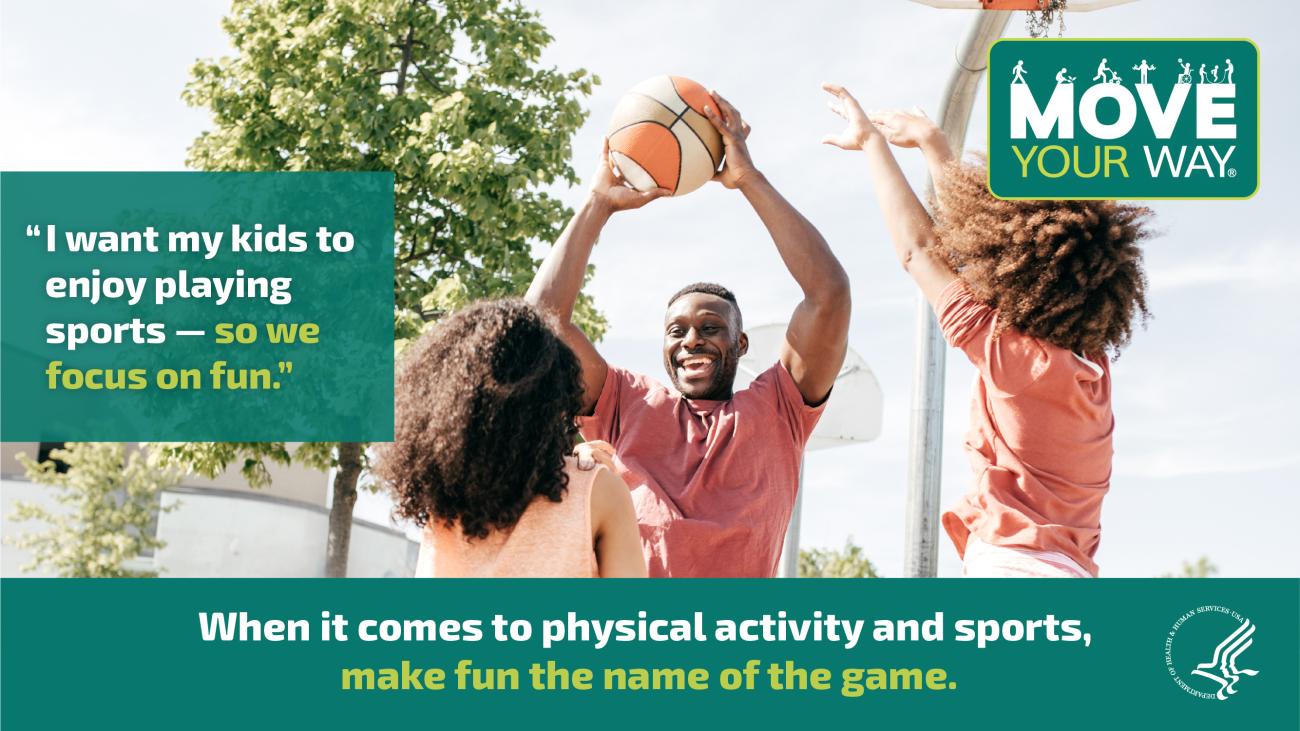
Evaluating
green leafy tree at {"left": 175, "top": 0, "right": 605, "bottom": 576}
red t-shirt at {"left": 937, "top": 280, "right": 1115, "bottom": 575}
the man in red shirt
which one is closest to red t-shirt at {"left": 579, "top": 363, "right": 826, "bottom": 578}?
the man in red shirt

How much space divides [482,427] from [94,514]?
2725 cm

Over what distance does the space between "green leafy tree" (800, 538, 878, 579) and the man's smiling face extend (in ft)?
128

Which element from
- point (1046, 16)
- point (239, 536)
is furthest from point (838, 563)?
point (1046, 16)

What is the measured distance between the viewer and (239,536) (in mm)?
32531

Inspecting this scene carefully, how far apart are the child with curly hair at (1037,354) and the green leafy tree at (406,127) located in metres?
10.2

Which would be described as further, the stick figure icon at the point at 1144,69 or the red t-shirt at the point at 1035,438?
the stick figure icon at the point at 1144,69

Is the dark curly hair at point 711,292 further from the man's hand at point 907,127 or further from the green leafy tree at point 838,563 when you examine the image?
the green leafy tree at point 838,563

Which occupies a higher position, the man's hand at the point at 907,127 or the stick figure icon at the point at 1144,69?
the stick figure icon at the point at 1144,69

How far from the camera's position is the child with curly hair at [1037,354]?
12.1 feet

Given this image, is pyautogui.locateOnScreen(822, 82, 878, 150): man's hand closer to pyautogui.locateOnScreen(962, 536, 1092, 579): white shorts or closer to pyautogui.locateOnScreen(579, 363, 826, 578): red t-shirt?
pyautogui.locateOnScreen(579, 363, 826, 578): red t-shirt

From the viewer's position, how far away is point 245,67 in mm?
14750

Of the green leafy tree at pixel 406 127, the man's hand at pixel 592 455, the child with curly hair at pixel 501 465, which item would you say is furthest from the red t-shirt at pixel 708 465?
the green leafy tree at pixel 406 127
